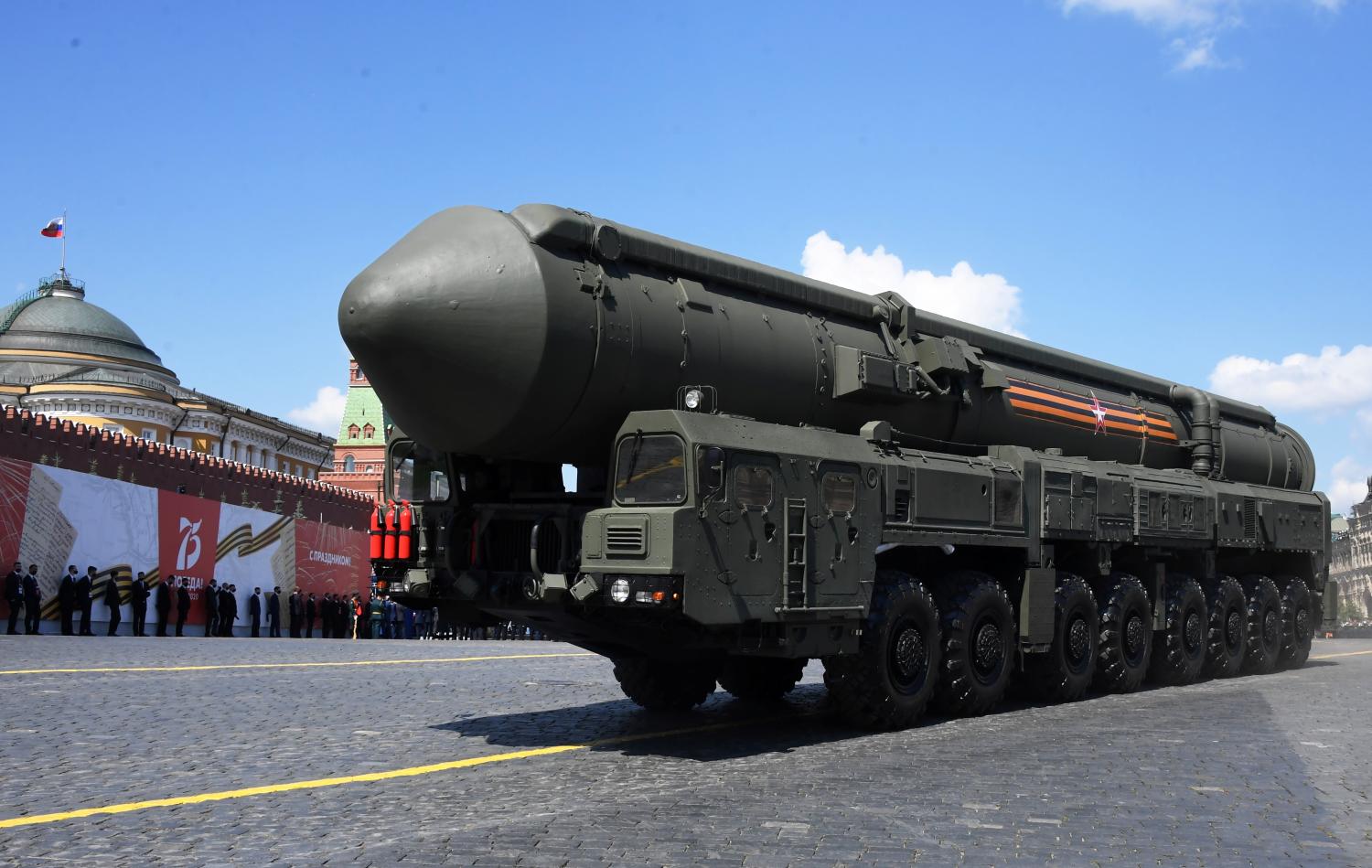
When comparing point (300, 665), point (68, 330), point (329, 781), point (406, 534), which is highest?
point (68, 330)

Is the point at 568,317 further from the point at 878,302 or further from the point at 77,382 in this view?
the point at 77,382

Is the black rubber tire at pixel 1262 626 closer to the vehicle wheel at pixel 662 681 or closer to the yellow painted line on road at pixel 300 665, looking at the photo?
the vehicle wheel at pixel 662 681

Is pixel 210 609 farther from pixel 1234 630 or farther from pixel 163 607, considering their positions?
pixel 1234 630

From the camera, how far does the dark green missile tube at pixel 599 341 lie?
882 centimetres

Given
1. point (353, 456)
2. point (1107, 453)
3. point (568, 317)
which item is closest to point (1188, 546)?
point (1107, 453)

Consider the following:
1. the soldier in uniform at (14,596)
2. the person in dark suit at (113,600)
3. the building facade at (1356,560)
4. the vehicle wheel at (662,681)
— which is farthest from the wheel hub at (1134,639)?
the building facade at (1356,560)

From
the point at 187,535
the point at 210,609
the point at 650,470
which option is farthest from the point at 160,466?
the point at 650,470

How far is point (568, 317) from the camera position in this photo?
885 cm

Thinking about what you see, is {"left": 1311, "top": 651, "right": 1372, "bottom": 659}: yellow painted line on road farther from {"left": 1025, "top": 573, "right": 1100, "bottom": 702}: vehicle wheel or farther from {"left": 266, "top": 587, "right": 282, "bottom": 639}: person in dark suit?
{"left": 266, "top": 587, "right": 282, "bottom": 639}: person in dark suit

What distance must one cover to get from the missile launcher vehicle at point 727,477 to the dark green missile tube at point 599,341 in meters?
0.02

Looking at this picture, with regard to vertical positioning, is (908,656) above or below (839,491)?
below

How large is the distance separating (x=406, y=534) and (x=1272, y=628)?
12.3 m

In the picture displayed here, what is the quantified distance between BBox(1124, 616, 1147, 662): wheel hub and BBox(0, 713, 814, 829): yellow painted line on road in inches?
209

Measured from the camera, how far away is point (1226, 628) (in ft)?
51.4
